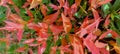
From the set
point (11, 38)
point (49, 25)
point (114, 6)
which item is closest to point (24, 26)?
point (49, 25)

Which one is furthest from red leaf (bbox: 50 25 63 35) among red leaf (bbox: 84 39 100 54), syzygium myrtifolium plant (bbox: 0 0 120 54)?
red leaf (bbox: 84 39 100 54)

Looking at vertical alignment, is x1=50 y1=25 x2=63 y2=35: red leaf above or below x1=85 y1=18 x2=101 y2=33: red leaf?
above

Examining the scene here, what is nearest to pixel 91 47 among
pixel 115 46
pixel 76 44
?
pixel 76 44

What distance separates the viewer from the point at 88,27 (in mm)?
725

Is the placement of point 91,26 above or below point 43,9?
below

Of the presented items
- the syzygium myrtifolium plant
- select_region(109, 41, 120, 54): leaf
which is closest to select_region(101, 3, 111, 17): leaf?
the syzygium myrtifolium plant

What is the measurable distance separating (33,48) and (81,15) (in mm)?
251

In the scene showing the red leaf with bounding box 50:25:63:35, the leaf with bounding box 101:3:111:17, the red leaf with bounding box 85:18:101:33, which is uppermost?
the leaf with bounding box 101:3:111:17

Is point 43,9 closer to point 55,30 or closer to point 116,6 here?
point 55,30

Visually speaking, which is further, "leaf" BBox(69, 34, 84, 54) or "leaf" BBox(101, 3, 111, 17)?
"leaf" BBox(101, 3, 111, 17)

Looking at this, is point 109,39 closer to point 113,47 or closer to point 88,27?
point 113,47

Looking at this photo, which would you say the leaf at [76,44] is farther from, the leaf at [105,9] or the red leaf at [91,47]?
the leaf at [105,9]

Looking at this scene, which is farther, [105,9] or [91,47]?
[105,9]

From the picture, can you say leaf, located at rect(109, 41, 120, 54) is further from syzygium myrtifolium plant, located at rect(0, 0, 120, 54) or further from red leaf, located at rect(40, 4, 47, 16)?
red leaf, located at rect(40, 4, 47, 16)
